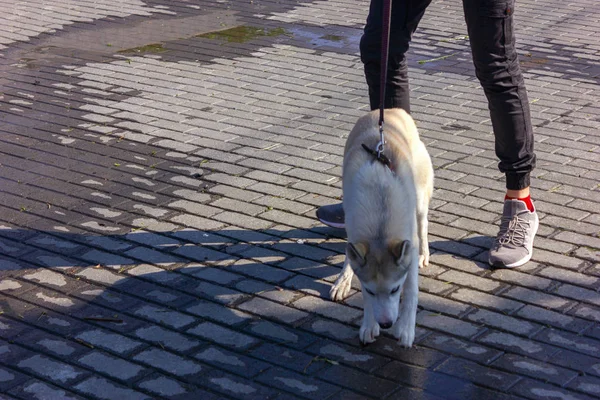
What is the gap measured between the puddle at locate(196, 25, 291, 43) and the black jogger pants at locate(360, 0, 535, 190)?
16.3 feet

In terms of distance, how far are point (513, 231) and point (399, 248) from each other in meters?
1.42

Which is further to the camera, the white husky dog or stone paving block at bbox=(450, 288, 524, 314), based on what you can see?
stone paving block at bbox=(450, 288, 524, 314)

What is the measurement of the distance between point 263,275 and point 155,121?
295 centimetres

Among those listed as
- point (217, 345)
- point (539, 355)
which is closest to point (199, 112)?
point (217, 345)

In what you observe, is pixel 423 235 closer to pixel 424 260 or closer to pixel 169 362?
pixel 424 260

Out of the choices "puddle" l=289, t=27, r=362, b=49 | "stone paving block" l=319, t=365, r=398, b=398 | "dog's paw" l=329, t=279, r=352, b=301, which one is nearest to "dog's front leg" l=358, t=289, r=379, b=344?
"stone paving block" l=319, t=365, r=398, b=398

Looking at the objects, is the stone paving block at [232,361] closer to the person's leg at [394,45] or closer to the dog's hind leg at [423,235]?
the dog's hind leg at [423,235]

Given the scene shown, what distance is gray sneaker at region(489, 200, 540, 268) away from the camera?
Result: 497 cm

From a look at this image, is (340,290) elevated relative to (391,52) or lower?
lower

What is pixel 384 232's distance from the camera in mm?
4039

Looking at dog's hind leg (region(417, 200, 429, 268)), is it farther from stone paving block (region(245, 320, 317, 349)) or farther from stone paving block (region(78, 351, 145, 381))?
stone paving block (region(78, 351, 145, 381))

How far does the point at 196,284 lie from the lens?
484 centimetres

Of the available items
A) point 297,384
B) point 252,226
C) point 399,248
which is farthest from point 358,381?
point 252,226

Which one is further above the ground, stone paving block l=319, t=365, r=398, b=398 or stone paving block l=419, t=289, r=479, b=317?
stone paving block l=419, t=289, r=479, b=317
